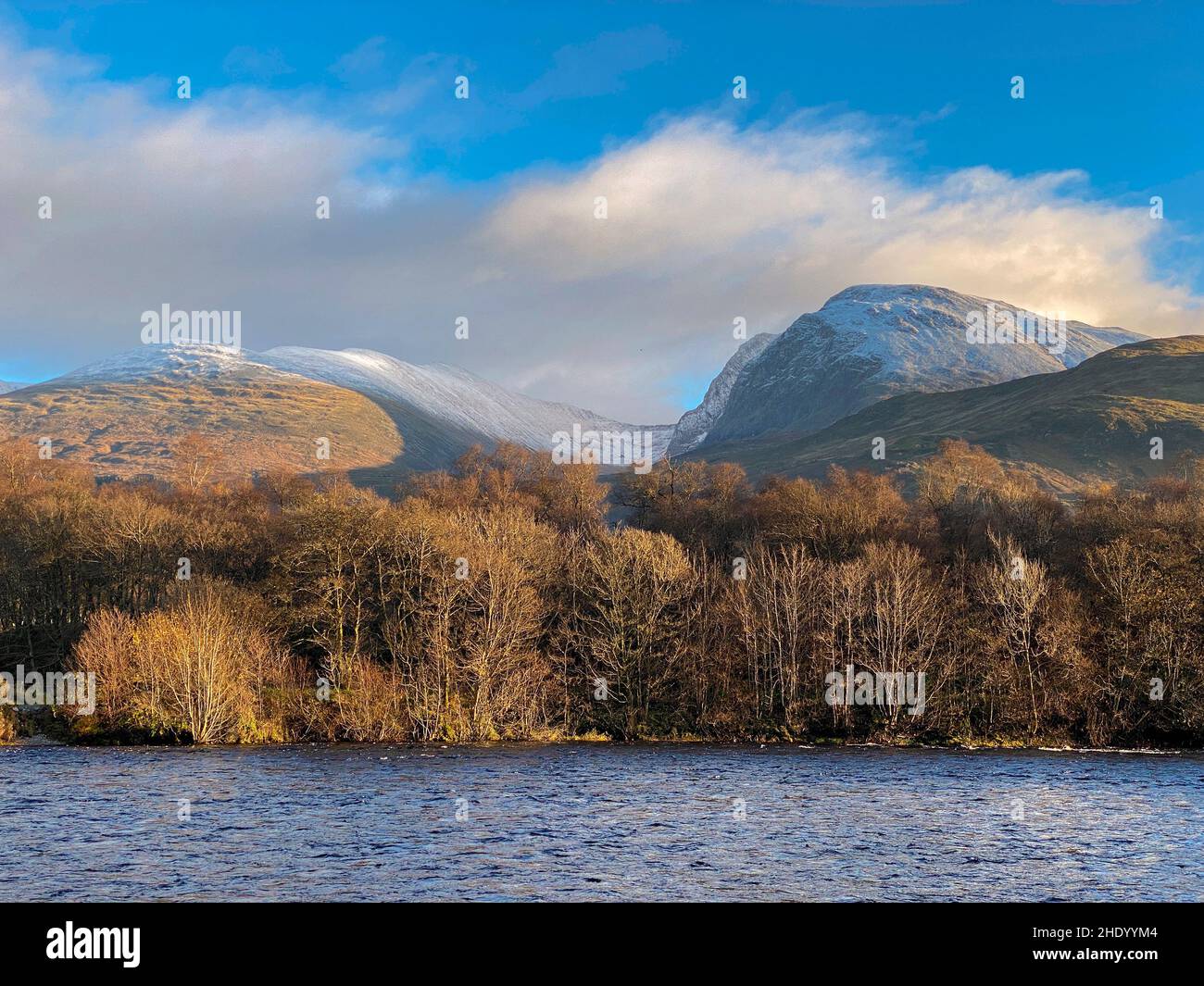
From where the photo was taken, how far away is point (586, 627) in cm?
8138

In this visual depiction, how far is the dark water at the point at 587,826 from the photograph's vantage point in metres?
34.6

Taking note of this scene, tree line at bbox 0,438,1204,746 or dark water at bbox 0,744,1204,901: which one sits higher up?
tree line at bbox 0,438,1204,746

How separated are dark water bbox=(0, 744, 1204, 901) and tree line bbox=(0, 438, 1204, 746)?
643cm

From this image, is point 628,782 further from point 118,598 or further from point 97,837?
point 118,598

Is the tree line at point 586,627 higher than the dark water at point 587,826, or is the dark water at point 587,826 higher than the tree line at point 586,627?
the tree line at point 586,627

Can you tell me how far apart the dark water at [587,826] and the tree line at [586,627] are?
643 cm

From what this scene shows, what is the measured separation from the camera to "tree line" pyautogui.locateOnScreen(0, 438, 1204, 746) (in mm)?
72062

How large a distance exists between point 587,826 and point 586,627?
37064 mm

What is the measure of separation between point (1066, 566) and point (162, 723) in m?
67.7

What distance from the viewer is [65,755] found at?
63375mm

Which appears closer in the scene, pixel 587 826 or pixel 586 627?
pixel 587 826

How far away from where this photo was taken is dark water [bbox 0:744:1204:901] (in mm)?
34594

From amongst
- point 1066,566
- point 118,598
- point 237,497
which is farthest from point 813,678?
point 237,497

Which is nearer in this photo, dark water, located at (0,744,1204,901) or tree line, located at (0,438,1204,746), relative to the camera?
dark water, located at (0,744,1204,901)
